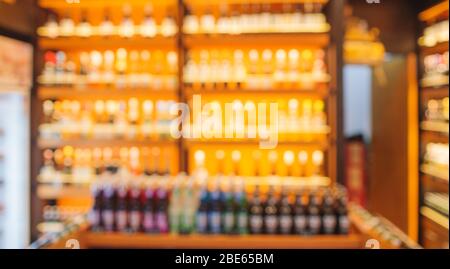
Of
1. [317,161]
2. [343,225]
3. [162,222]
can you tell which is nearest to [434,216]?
[317,161]

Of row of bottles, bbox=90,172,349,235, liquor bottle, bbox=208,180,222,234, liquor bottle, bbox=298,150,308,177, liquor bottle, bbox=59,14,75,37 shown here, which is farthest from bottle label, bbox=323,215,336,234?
liquor bottle, bbox=59,14,75,37

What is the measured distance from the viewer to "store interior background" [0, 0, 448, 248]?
13.6 ft

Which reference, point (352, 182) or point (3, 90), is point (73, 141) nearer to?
point (3, 90)

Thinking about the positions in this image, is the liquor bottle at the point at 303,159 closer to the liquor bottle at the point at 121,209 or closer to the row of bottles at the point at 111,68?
the row of bottles at the point at 111,68

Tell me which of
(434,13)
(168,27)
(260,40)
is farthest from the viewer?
(168,27)

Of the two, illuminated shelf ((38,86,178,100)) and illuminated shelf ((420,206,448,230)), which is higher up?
illuminated shelf ((38,86,178,100))

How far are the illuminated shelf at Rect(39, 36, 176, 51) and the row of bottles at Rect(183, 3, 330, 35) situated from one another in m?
0.23

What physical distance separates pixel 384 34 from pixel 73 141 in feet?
9.69

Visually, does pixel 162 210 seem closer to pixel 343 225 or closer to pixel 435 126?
pixel 343 225

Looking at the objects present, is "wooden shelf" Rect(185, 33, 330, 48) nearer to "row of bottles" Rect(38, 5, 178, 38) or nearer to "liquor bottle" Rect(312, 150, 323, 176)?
"row of bottles" Rect(38, 5, 178, 38)

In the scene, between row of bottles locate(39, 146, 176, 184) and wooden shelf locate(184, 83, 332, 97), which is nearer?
wooden shelf locate(184, 83, 332, 97)

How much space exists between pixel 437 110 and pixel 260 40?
1675 mm

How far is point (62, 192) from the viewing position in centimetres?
446

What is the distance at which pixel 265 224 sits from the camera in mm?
2572
